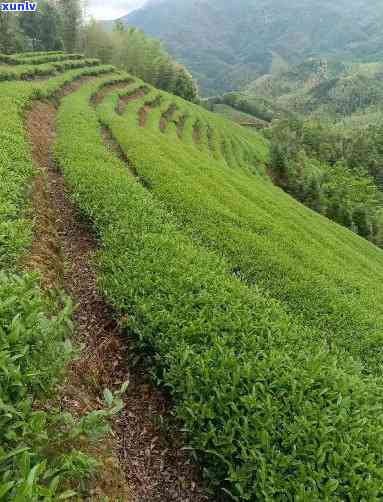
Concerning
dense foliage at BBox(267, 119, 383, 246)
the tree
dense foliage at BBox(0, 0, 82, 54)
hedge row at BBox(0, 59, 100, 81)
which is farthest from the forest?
dense foliage at BBox(0, 0, 82, 54)

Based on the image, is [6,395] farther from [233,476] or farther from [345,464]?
[345,464]

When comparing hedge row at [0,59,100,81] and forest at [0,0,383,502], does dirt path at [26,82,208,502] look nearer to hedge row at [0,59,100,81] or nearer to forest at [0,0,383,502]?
forest at [0,0,383,502]

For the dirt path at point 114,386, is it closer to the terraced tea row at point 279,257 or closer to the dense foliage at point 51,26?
the terraced tea row at point 279,257

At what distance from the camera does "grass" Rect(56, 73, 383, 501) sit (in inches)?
170

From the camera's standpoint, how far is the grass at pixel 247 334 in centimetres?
431

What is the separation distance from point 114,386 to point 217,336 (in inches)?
75.1

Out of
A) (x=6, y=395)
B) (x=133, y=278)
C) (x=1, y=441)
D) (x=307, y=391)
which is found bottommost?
(x=307, y=391)

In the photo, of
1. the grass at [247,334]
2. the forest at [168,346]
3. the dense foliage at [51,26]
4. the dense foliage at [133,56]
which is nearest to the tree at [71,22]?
the dense foliage at [51,26]

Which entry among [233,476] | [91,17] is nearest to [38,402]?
[233,476]

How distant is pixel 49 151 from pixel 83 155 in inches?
108

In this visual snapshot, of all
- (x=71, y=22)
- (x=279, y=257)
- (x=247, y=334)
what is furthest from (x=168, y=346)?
(x=71, y=22)

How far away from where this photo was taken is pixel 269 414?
4602mm

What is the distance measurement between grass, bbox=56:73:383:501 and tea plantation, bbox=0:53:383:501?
0.10 feet

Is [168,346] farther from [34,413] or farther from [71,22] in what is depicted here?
[71,22]
